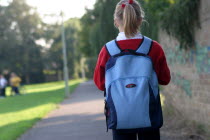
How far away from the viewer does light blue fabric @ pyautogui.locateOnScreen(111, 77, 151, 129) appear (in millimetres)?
2619

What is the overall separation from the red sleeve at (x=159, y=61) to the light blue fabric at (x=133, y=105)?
20 centimetres

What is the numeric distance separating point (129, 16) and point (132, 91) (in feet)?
1.73

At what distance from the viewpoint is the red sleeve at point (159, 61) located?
2771 millimetres

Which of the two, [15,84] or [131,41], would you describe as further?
[15,84]

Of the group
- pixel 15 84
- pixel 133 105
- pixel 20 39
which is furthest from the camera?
pixel 20 39

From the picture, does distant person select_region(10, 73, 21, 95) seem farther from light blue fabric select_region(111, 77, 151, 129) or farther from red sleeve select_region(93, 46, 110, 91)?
light blue fabric select_region(111, 77, 151, 129)

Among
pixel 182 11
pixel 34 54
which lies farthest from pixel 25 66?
pixel 182 11

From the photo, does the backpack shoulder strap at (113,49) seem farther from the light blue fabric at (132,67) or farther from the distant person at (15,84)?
the distant person at (15,84)

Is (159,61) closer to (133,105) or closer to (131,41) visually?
(131,41)

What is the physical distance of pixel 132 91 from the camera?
264cm

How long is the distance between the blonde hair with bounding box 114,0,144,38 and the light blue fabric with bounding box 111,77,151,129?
0.37 m

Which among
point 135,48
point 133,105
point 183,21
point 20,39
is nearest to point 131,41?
point 135,48

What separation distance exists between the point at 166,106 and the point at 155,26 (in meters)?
2.00

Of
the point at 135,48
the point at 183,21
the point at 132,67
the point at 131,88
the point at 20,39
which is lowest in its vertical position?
the point at 131,88
